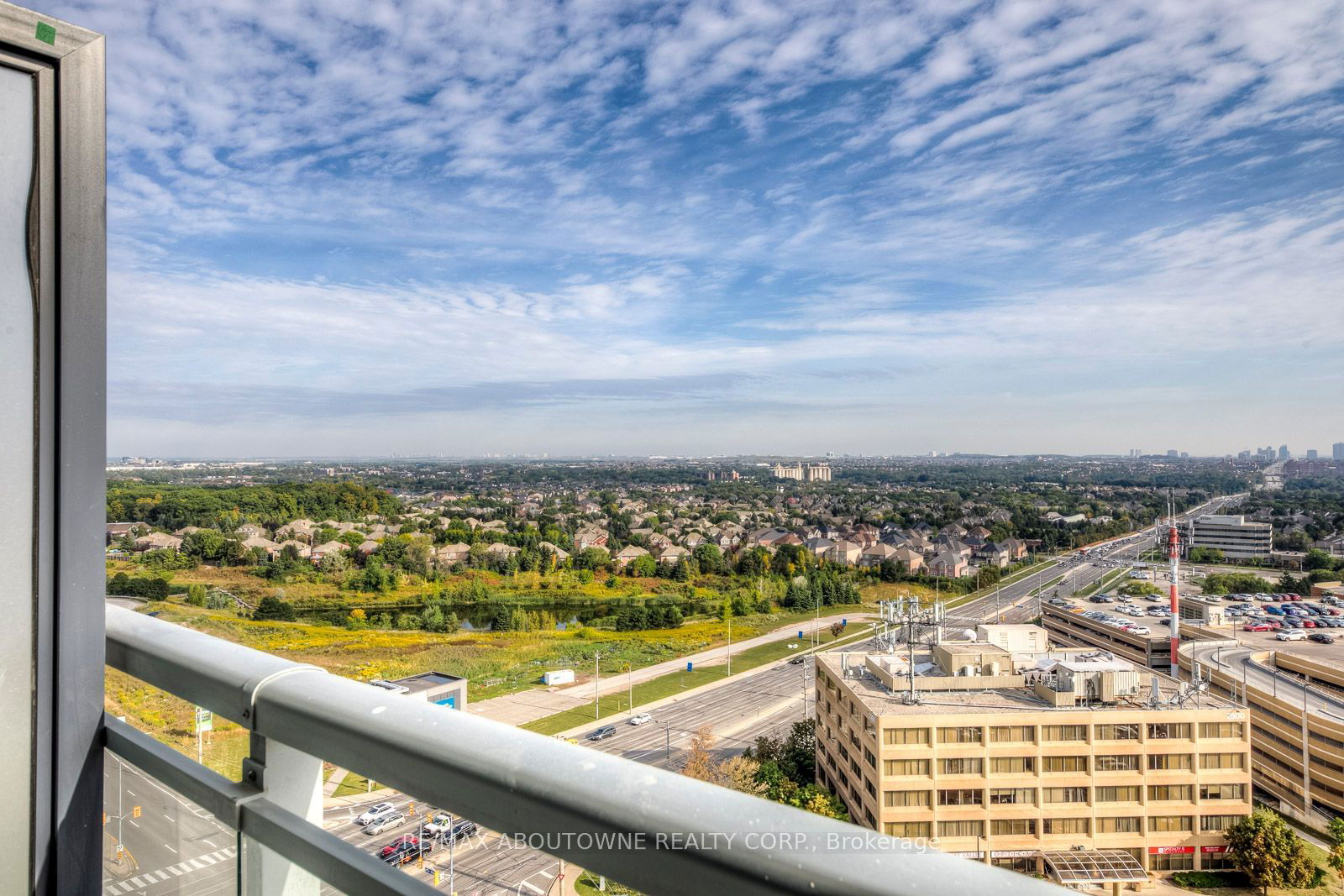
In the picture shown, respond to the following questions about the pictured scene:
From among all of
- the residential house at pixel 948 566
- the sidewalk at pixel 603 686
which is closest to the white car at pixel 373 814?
the sidewalk at pixel 603 686

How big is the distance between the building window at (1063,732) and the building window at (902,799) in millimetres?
1117

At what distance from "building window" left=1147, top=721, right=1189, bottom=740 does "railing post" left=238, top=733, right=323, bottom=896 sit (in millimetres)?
6459

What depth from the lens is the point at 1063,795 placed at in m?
5.06

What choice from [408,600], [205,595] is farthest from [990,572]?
[205,595]

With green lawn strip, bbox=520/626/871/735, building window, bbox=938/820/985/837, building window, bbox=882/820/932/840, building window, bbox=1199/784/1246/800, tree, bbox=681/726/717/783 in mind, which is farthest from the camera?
green lawn strip, bbox=520/626/871/735

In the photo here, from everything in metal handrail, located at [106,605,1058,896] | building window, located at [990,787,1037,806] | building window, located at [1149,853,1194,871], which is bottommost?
building window, located at [1149,853,1194,871]

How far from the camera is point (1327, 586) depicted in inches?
560

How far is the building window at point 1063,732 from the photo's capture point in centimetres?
511

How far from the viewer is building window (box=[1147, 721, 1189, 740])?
5105 mm

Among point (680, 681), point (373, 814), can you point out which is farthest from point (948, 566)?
point (373, 814)

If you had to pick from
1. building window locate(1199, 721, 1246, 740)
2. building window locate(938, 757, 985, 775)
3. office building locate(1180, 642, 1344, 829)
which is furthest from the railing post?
office building locate(1180, 642, 1344, 829)

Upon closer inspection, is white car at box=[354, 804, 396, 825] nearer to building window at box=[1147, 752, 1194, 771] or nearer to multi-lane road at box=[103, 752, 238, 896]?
multi-lane road at box=[103, 752, 238, 896]

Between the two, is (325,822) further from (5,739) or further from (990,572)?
(990,572)

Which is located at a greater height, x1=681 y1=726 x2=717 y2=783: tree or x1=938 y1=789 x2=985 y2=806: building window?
x1=938 y1=789 x2=985 y2=806: building window
